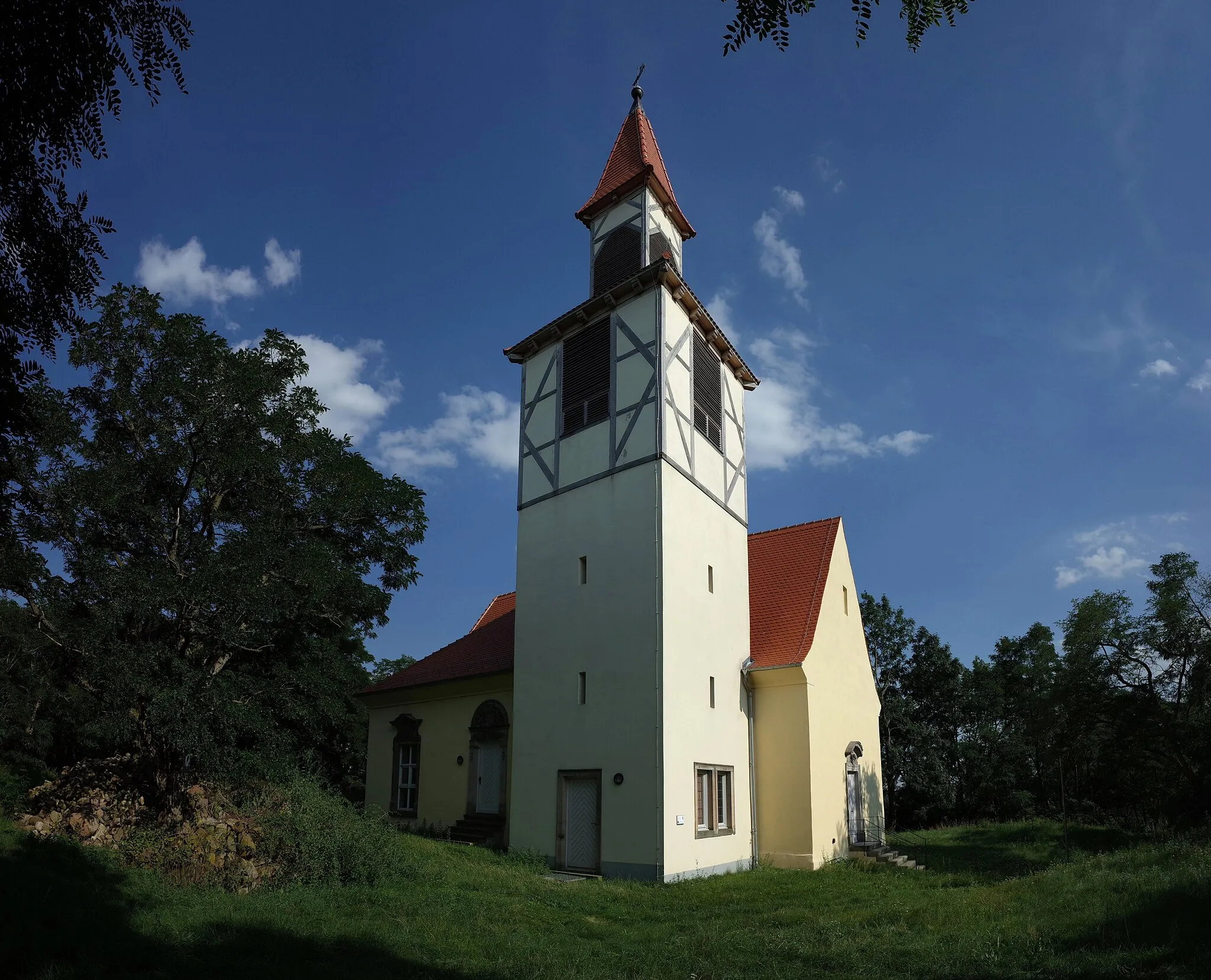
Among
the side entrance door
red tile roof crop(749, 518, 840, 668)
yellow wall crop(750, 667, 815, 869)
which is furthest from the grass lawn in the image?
red tile roof crop(749, 518, 840, 668)

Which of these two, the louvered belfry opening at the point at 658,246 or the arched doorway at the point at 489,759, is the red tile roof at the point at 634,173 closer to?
the louvered belfry opening at the point at 658,246

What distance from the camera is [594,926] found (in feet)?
37.2

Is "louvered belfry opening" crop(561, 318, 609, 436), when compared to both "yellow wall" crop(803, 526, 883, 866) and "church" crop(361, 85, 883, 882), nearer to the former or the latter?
"church" crop(361, 85, 883, 882)

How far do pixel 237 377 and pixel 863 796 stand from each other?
1745 centimetres

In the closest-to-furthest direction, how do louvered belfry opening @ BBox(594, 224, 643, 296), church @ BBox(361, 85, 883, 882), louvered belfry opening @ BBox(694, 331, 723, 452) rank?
church @ BBox(361, 85, 883, 882)
louvered belfry opening @ BBox(694, 331, 723, 452)
louvered belfry opening @ BBox(594, 224, 643, 296)

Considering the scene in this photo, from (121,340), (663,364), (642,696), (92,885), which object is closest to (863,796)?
(642,696)

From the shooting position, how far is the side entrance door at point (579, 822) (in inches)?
631

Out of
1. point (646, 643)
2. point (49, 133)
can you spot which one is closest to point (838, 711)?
point (646, 643)

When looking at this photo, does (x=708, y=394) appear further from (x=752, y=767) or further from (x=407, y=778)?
(x=407, y=778)

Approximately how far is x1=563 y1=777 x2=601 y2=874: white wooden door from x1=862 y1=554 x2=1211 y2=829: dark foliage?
1387 centimetres

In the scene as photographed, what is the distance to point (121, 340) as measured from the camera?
16328 mm

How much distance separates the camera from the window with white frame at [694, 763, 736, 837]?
16469mm

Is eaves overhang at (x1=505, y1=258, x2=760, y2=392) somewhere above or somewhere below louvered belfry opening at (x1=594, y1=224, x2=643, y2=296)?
below

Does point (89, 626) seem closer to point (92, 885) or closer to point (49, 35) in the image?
point (92, 885)
